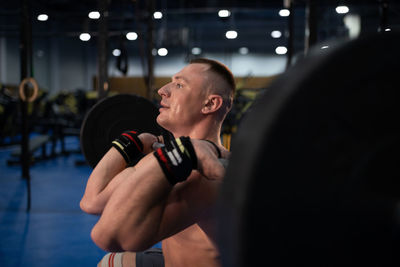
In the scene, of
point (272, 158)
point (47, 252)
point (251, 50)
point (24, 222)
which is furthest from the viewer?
point (251, 50)

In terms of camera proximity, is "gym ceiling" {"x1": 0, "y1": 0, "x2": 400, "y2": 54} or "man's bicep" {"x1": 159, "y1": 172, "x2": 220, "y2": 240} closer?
"man's bicep" {"x1": 159, "y1": 172, "x2": 220, "y2": 240}

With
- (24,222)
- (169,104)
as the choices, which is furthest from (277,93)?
(24,222)

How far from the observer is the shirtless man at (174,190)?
759 mm

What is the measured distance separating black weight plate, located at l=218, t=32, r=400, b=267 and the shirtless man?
0.29 meters

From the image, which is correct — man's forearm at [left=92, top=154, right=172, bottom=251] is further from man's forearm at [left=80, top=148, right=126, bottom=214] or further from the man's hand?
the man's hand

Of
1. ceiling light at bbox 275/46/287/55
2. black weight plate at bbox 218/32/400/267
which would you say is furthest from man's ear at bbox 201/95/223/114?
ceiling light at bbox 275/46/287/55

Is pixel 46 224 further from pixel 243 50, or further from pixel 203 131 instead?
pixel 243 50

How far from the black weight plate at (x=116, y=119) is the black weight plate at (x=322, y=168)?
1079 millimetres

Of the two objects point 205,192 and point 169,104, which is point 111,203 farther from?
point 169,104

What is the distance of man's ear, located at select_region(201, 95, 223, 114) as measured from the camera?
1169mm

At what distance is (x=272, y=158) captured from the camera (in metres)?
0.45

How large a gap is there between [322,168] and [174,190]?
1.43ft

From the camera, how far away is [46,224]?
332 centimetres

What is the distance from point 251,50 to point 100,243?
15.5 meters
